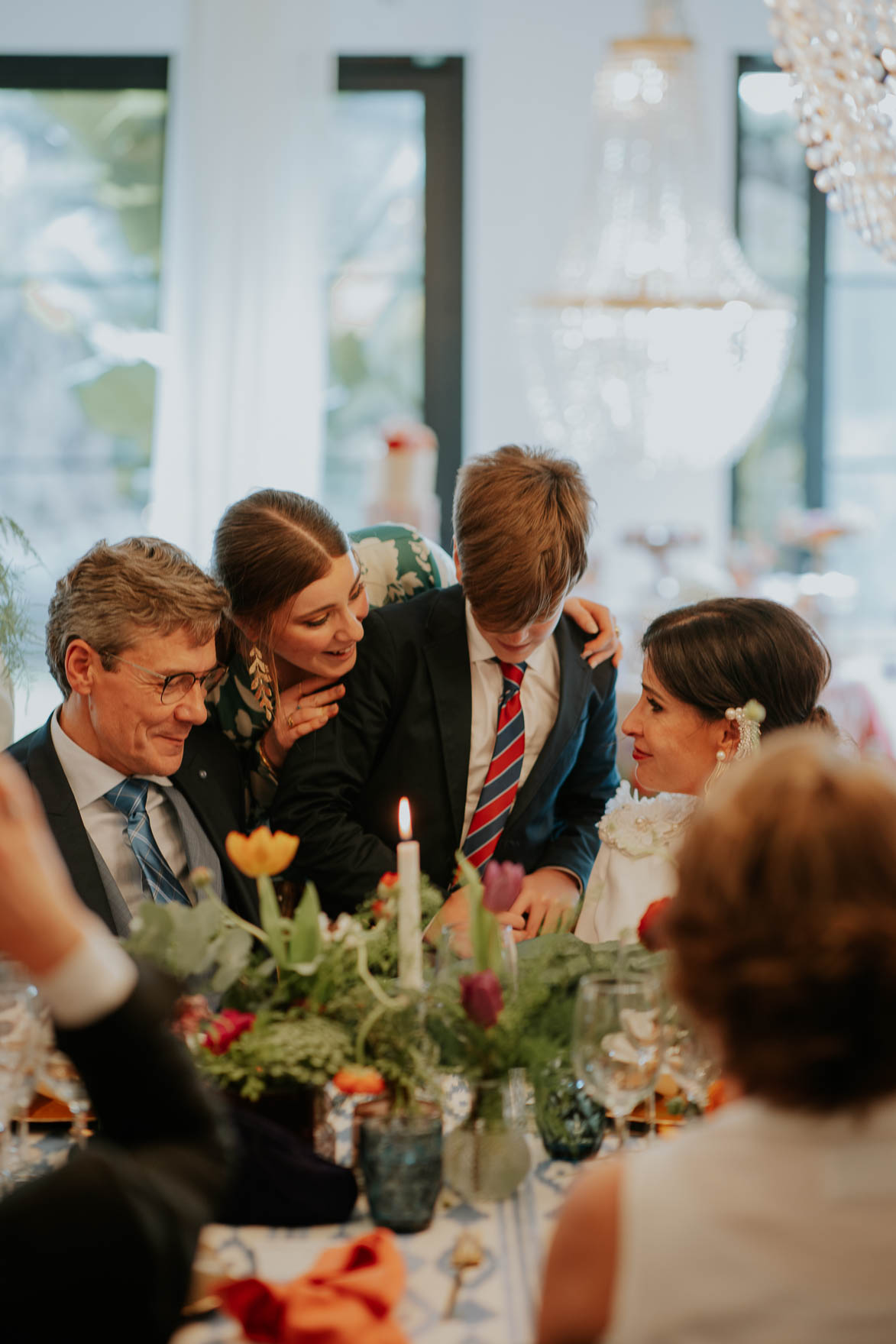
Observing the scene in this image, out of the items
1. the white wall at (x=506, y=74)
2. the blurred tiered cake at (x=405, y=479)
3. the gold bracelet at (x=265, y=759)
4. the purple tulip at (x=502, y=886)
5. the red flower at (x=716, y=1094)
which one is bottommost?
the red flower at (x=716, y=1094)

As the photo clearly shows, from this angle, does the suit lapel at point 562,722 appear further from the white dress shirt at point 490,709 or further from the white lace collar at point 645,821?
the white lace collar at point 645,821

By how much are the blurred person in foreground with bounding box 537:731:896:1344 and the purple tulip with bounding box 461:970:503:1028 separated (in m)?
0.40

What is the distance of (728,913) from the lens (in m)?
0.74

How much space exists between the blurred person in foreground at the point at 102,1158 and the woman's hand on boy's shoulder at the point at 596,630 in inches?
58.0

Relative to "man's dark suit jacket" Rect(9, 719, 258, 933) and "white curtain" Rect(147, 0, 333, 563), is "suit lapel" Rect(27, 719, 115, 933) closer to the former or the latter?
"man's dark suit jacket" Rect(9, 719, 258, 933)

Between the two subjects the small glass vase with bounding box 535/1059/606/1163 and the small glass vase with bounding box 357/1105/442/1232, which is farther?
the small glass vase with bounding box 535/1059/606/1163

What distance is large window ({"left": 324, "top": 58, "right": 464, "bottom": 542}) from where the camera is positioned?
5.37 m

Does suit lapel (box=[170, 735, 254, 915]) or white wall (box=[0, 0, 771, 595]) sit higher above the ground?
white wall (box=[0, 0, 771, 595])

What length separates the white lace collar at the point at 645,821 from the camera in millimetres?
1829

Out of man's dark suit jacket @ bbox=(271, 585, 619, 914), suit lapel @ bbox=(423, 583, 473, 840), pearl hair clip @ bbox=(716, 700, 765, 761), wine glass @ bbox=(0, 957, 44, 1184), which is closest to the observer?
wine glass @ bbox=(0, 957, 44, 1184)

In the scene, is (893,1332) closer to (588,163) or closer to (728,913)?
(728,913)

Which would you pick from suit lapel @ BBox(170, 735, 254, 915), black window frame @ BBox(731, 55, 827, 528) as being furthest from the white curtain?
suit lapel @ BBox(170, 735, 254, 915)

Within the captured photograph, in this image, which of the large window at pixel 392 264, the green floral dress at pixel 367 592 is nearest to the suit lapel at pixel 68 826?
the green floral dress at pixel 367 592

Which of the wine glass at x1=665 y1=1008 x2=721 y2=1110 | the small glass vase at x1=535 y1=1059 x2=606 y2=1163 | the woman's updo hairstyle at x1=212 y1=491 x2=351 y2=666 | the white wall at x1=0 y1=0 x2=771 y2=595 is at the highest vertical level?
the white wall at x1=0 y1=0 x2=771 y2=595
